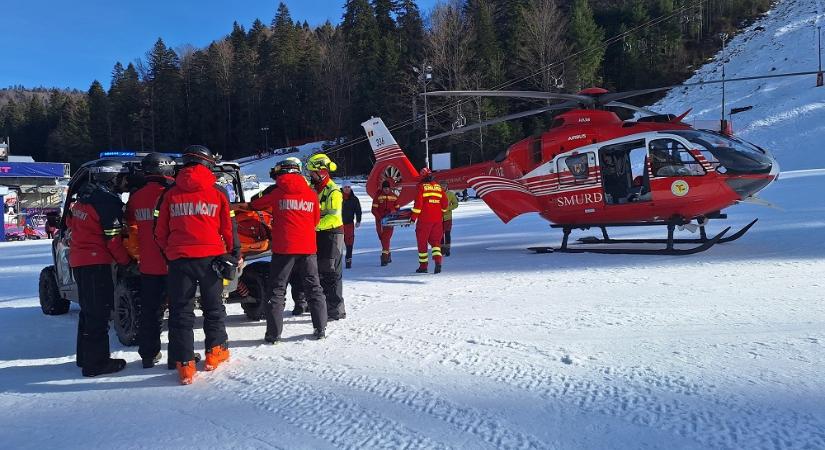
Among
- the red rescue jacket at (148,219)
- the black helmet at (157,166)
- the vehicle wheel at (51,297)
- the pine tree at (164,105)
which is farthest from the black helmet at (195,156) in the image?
the pine tree at (164,105)

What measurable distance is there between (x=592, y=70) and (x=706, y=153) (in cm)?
4186

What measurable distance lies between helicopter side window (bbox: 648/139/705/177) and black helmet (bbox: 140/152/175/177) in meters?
7.84

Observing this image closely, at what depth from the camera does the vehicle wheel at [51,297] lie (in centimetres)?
664

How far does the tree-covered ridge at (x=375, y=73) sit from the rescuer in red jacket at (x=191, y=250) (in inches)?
1059

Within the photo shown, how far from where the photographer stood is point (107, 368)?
4.22 m

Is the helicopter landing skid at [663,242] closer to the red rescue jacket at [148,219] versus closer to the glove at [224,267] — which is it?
the glove at [224,267]

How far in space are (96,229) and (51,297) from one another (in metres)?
3.23

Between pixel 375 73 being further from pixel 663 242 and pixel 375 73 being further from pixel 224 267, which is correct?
pixel 224 267

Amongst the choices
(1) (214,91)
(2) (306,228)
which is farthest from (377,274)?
(1) (214,91)

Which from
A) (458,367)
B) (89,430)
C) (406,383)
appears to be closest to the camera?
(89,430)

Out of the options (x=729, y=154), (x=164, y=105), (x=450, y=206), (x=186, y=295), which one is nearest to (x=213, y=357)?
(x=186, y=295)

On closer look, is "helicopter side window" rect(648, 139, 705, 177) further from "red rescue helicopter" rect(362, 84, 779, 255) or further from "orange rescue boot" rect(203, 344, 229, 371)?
"orange rescue boot" rect(203, 344, 229, 371)

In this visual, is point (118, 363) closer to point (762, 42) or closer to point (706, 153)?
point (706, 153)

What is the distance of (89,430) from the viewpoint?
313cm
